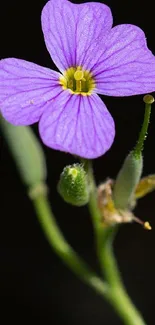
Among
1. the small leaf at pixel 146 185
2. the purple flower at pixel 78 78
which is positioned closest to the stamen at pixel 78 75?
the purple flower at pixel 78 78

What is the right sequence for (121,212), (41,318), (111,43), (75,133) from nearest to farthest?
(75,133), (111,43), (121,212), (41,318)

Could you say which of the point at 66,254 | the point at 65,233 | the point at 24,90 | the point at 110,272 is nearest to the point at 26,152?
the point at 66,254

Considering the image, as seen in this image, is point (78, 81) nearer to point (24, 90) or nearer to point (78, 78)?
point (78, 78)

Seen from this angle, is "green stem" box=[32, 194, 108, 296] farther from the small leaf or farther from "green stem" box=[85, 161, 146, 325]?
the small leaf

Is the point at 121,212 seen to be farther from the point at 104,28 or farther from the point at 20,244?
the point at 20,244

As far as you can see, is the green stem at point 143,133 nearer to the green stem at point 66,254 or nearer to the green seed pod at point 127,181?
the green seed pod at point 127,181

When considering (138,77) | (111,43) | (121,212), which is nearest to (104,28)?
(111,43)

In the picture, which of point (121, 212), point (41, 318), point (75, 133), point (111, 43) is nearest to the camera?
point (75, 133)
